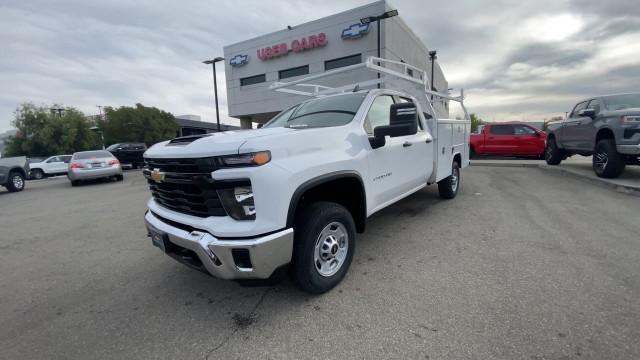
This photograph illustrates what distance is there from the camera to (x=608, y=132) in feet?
22.7

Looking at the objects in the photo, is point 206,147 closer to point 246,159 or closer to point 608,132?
point 246,159

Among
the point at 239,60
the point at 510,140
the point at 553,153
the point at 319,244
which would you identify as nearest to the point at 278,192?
the point at 319,244

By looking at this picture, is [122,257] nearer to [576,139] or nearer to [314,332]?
[314,332]

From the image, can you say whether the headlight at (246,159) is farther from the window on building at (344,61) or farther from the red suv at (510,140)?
the window on building at (344,61)

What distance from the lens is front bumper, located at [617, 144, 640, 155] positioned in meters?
6.11

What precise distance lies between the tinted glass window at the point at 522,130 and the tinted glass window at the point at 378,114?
1177 cm

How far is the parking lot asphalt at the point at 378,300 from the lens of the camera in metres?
2.04

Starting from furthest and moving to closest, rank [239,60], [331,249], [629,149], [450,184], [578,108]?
[239,60] < [578,108] < [629,149] < [450,184] < [331,249]

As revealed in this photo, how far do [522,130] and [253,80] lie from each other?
22.4 meters

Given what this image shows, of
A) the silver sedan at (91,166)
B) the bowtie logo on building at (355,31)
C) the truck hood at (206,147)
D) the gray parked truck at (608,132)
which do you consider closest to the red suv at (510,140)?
the gray parked truck at (608,132)

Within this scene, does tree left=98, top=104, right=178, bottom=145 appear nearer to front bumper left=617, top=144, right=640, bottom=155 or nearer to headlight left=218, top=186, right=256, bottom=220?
headlight left=218, top=186, right=256, bottom=220

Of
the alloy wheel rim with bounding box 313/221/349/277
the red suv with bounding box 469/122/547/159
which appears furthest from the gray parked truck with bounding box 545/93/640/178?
the alloy wheel rim with bounding box 313/221/349/277

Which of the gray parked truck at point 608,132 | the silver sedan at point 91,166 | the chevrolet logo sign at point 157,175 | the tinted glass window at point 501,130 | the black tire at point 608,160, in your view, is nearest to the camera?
the chevrolet logo sign at point 157,175

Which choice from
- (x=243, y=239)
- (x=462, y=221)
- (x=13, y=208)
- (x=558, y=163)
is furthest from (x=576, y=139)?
(x=13, y=208)
